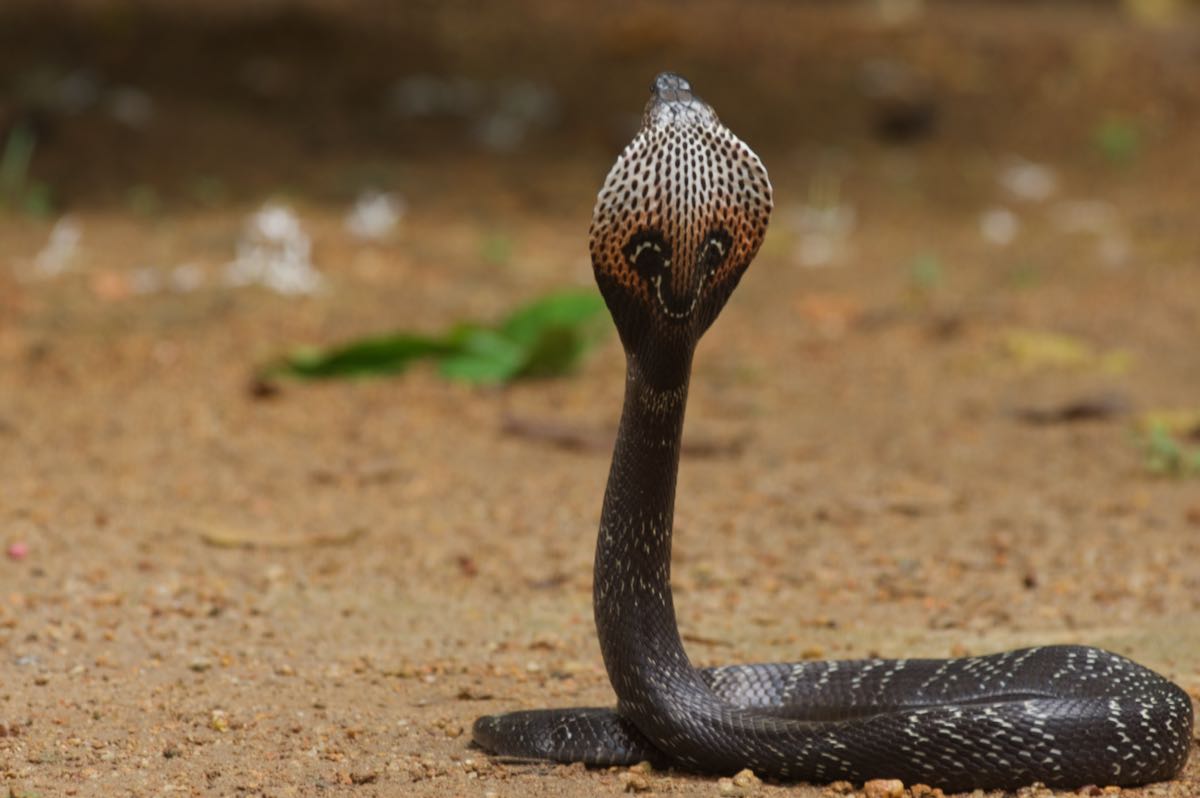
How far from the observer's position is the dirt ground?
16.8 feet

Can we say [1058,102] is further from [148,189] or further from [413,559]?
[413,559]

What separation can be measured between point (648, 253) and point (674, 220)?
0.10 metres

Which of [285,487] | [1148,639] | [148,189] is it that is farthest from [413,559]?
[148,189]

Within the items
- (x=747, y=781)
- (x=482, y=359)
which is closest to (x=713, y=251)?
(x=747, y=781)

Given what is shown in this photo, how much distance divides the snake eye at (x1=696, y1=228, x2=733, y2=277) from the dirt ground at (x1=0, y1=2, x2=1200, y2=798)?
122 cm

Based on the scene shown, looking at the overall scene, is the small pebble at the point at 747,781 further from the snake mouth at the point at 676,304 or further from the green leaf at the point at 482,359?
the green leaf at the point at 482,359

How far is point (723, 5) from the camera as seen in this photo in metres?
17.5

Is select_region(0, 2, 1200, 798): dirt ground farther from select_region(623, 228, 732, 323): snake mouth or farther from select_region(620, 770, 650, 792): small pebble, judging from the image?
select_region(623, 228, 732, 323): snake mouth

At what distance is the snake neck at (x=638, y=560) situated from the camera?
407 centimetres

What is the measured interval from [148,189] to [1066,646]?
33.0ft

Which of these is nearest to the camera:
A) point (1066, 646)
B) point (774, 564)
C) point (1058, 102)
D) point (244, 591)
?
point (1066, 646)

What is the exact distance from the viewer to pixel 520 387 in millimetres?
9492

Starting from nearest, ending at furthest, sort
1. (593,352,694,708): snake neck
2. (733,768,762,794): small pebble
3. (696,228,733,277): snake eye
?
(696,228,733,277): snake eye < (733,768,762,794): small pebble < (593,352,694,708): snake neck

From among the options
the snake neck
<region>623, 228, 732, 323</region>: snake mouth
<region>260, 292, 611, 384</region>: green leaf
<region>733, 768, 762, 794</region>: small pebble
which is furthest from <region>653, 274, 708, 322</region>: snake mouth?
<region>260, 292, 611, 384</region>: green leaf
